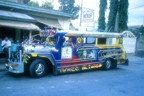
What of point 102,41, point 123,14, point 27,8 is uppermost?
point 123,14

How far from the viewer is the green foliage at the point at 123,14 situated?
2389 cm

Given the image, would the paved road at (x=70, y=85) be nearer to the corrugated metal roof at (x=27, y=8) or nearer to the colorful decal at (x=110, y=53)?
the colorful decal at (x=110, y=53)

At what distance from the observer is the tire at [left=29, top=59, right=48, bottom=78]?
8.73 m

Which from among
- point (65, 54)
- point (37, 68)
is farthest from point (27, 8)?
point (37, 68)

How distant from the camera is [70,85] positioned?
7.96 metres

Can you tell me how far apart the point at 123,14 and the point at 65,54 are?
53.8 feet

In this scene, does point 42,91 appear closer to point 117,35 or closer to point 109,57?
point 109,57

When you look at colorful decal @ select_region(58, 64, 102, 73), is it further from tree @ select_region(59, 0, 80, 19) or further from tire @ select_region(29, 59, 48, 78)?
tree @ select_region(59, 0, 80, 19)

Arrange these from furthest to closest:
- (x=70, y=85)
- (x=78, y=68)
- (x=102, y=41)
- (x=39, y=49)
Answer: (x=102, y=41) → (x=78, y=68) → (x=39, y=49) → (x=70, y=85)

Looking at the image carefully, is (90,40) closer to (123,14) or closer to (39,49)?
(39,49)

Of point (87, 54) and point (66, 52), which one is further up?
point (66, 52)

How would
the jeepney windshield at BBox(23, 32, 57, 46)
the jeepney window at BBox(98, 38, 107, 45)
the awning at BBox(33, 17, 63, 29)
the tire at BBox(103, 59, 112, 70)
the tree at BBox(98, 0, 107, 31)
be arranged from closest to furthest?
the jeepney windshield at BBox(23, 32, 57, 46) < the jeepney window at BBox(98, 38, 107, 45) < the tire at BBox(103, 59, 112, 70) < the awning at BBox(33, 17, 63, 29) < the tree at BBox(98, 0, 107, 31)

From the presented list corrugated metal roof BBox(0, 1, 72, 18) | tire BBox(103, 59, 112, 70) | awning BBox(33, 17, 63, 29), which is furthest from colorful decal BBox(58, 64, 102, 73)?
corrugated metal roof BBox(0, 1, 72, 18)

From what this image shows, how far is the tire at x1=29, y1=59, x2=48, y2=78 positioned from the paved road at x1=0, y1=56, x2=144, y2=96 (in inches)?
10.8
